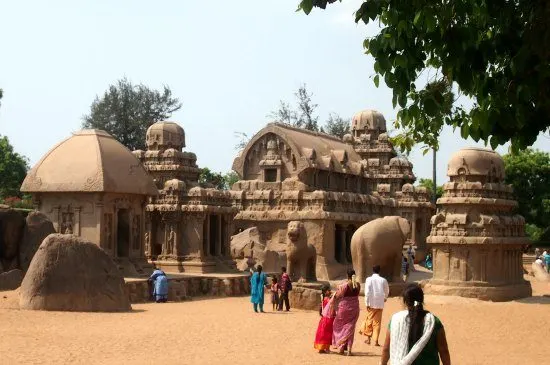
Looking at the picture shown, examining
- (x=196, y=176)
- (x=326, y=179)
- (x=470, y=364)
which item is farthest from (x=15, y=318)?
(x=326, y=179)

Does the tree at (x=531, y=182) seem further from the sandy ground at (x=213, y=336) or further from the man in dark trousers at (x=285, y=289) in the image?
the man in dark trousers at (x=285, y=289)

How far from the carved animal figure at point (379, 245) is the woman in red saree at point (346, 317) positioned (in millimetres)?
11501

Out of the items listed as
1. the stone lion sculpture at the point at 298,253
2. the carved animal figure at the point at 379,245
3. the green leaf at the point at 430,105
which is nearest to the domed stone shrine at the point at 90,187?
the stone lion sculpture at the point at 298,253

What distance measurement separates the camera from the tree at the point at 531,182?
52.2 m

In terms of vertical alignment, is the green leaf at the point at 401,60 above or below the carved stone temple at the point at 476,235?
above

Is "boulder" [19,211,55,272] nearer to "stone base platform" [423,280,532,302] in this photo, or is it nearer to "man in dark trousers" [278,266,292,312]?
"man in dark trousers" [278,266,292,312]

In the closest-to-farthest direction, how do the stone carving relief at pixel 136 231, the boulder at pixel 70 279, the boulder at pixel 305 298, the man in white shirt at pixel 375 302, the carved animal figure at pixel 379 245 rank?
the man in white shirt at pixel 375 302 < the boulder at pixel 70 279 < the boulder at pixel 305 298 < the carved animal figure at pixel 379 245 < the stone carving relief at pixel 136 231

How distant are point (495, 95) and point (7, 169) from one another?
4734 cm

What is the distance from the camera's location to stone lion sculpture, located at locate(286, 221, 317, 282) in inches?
1116

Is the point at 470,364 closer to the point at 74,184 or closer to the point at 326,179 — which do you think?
the point at 74,184

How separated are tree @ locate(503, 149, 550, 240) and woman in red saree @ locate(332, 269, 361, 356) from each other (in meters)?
39.6

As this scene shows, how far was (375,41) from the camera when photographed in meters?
8.14

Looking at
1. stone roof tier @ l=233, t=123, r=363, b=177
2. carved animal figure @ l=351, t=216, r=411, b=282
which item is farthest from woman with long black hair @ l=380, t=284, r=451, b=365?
stone roof tier @ l=233, t=123, r=363, b=177

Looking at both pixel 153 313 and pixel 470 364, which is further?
pixel 153 313
